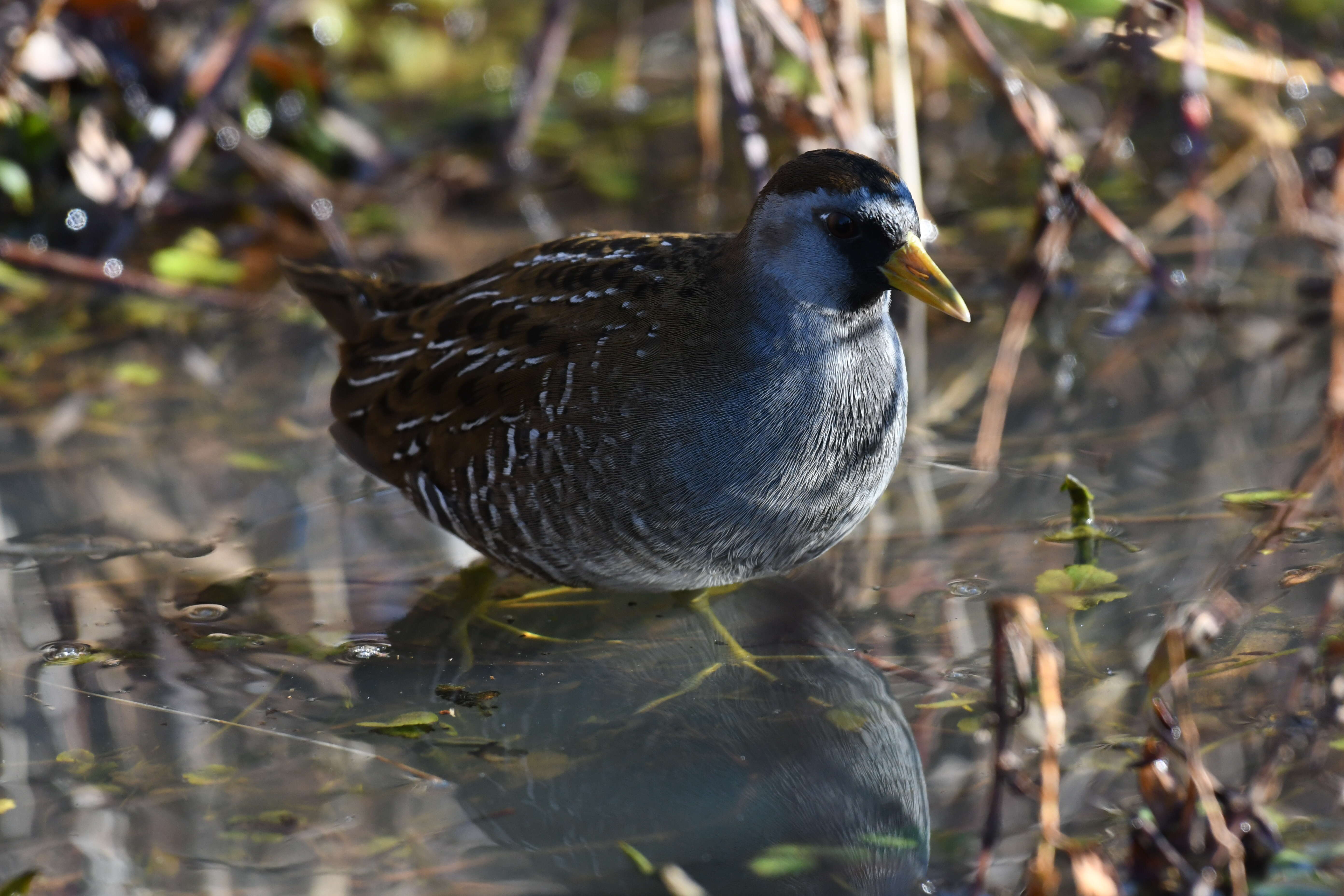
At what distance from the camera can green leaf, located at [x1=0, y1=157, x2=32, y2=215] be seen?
489 cm

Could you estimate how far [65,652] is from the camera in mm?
2924

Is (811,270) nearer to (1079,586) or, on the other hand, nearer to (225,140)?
(1079,586)

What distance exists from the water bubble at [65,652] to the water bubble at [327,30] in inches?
158

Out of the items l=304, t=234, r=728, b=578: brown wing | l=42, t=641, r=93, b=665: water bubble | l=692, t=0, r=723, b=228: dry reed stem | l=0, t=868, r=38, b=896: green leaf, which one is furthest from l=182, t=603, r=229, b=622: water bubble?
l=692, t=0, r=723, b=228: dry reed stem

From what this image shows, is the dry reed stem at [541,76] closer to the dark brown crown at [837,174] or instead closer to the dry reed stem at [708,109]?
the dry reed stem at [708,109]

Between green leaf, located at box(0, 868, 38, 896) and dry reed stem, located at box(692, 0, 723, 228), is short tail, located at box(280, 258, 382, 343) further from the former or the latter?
green leaf, located at box(0, 868, 38, 896)

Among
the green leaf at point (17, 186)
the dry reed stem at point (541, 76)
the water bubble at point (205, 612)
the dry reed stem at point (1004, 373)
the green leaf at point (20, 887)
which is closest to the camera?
the green leaf at point (20, 887)

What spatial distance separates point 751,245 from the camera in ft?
9.30

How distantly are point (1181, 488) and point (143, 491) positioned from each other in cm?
276

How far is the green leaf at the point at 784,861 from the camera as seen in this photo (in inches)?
87.2

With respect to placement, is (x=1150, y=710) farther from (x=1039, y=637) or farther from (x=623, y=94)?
(x=623, y=94)

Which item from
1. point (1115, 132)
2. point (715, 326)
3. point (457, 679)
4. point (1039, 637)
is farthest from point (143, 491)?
point (1115, 132)

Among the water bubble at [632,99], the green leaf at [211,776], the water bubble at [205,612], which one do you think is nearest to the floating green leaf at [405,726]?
the green leaf at [211,776]

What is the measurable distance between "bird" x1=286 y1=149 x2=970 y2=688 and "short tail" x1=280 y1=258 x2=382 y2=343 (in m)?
0.71
